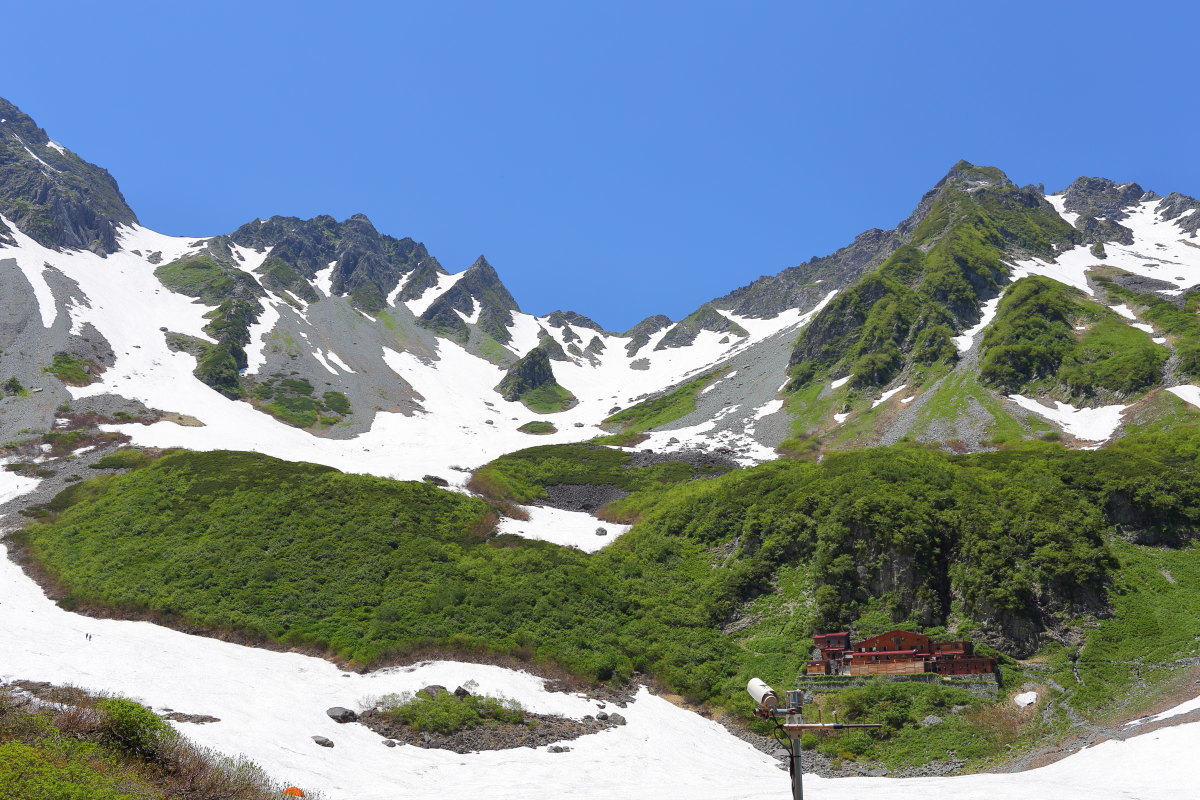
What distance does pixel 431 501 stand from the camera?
54.8 meters

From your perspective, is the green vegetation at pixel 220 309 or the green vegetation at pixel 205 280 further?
the green vegetation at pixel 205 280

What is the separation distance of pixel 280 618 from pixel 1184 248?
22740 cm

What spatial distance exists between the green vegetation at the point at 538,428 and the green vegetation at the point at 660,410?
1288cm

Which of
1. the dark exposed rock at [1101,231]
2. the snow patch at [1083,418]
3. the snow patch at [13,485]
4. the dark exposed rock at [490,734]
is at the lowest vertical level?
the dark exposed rock at [490,734]

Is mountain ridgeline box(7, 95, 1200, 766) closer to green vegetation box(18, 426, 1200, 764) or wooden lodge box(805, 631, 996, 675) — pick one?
green vegetation box(18, 426, 1200, 764)

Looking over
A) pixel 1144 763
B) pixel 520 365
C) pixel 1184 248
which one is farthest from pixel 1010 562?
pixel 1184 248

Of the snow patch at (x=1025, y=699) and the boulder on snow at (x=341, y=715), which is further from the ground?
the snow patch at (x=1025, y=699)

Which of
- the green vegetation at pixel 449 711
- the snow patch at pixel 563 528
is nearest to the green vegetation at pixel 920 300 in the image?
the snow patch at pixel 563 528

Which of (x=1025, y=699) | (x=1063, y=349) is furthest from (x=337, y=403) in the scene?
(x=1063, y=349)

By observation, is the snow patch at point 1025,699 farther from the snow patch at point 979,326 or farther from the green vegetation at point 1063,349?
the snow patch at point 979,326

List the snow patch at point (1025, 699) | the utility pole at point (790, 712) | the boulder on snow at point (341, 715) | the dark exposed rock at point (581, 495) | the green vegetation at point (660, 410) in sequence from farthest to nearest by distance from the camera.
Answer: the green vegetation at point (660, 410)
the dark exposed rock at point (581, 495)
the snow patch at point (1025, 699)
the boulder on snow at point (341, 715)
the utility pole at point (790, 712)

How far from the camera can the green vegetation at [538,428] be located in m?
133

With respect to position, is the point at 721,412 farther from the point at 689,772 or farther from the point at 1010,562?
the point at 689,772

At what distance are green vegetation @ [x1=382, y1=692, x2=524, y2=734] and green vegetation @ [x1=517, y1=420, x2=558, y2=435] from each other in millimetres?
104149
